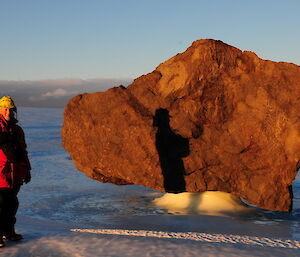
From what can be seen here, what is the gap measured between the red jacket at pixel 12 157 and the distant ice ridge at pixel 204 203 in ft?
16.3

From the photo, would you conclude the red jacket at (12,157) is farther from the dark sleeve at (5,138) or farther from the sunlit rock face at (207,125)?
the sunlit rock face at (207,125)

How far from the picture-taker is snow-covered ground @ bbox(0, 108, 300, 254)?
5.45m

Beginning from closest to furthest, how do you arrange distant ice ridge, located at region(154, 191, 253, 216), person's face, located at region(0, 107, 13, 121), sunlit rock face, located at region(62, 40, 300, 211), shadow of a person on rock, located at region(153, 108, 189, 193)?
1. person's face, located at region(0, 107, 13, 121)
2. sunlit rock face, located at region(62, 40, 300, 211)
3. shadow of a person on rock, located at region(153, 108, 189, 193)
4. distant ice ridge, located at region(154, 191, 253, 216)

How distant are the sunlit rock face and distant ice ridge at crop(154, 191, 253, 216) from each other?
44 centimetres

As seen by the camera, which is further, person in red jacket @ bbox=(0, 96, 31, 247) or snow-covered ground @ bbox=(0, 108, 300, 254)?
person in red jacket @ bbox=(0, 96, 31, 247)

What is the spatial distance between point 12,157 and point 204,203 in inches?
231

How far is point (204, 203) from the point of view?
1055cm

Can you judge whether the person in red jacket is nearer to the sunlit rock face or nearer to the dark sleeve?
the dark sleeve

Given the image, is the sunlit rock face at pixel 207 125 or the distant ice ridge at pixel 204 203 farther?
the distant ice ridge at pixel 204 203

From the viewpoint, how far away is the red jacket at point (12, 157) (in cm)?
561

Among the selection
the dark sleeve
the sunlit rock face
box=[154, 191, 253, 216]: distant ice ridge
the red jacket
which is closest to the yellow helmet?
the red jacket

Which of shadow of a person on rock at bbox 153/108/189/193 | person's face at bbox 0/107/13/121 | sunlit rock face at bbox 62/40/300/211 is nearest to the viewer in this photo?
person's face at bbox 0/107/13/121

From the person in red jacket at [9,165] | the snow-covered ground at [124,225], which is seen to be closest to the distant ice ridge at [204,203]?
the snow-covered ground at [124,225]

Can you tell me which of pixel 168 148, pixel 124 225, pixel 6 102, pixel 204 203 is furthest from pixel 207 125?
pixel 6 102
